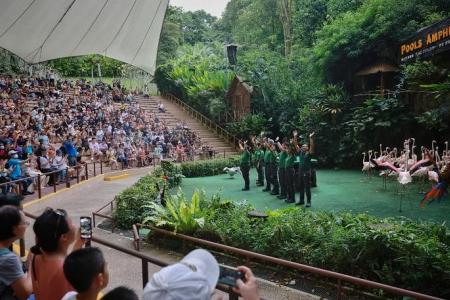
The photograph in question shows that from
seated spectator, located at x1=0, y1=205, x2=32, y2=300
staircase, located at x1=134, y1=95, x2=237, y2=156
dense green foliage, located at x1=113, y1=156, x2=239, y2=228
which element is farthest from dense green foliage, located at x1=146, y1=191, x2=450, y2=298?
staircase, located at x1=134, y1=95, x2=237, y2=156

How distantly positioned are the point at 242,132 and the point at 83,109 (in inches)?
373

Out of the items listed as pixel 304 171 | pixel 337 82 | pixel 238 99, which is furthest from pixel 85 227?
pixel 238 99

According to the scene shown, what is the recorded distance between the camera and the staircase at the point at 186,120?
27.2 meters

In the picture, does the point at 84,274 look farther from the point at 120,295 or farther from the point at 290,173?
the point at 290,173

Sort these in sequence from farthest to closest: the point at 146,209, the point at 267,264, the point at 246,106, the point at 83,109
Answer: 1. the point at 246,106
2. the point at 83,109
3. the point at 146,209
4. the point at 267,264

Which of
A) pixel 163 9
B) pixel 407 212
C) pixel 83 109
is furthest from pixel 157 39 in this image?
pixel 83 109

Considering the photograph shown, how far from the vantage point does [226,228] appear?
834 centimetres

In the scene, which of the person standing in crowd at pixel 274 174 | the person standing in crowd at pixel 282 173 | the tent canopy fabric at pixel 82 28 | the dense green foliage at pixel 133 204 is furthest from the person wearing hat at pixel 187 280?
the person standing in crowd at pixel 274 174

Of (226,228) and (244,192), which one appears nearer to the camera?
(226,228)

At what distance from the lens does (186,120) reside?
101 feet

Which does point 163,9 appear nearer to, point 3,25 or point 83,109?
point 3,25

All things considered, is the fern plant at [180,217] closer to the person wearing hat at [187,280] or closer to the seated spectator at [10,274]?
the seated spectator at [10,274]

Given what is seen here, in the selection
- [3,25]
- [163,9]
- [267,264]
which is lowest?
[267,264]

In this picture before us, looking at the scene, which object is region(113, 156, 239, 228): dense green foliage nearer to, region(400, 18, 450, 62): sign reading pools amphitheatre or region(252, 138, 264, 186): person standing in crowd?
region(252, 138, 264, 186): person standing in crowd
